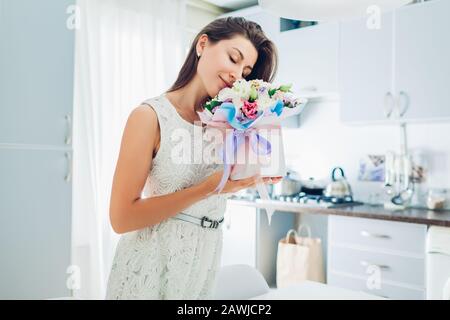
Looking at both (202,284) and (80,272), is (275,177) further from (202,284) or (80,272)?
(80,272)

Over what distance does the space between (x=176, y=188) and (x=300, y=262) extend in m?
1.90

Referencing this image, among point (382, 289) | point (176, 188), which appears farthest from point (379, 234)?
point (176, 188)

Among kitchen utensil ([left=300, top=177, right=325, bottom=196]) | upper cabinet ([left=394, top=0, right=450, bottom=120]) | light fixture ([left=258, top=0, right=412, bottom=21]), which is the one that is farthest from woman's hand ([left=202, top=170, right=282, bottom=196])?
kitchen utensil ([left=300, top=177, right=325, bottom=196])

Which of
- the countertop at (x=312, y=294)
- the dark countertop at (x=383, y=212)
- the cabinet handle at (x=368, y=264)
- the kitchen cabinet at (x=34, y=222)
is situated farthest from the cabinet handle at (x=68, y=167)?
the cabinet handle at (x=368, y=264)

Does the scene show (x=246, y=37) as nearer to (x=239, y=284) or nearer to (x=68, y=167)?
(x=239, y=284)

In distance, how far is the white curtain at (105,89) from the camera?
221 centimetres

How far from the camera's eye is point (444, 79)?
2.08m

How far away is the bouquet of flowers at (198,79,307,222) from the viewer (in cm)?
62

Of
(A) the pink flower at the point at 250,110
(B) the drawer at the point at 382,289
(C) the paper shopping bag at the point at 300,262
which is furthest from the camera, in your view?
(C) the paper shopping bag at the point at 300,262

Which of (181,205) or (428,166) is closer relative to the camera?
(181,205)

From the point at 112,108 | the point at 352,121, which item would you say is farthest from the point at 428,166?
the point at 112,108

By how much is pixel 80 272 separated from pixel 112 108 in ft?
2.87

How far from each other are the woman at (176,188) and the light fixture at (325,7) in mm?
113

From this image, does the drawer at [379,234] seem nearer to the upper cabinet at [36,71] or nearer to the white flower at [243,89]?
the upper cabinet at [36,71]
